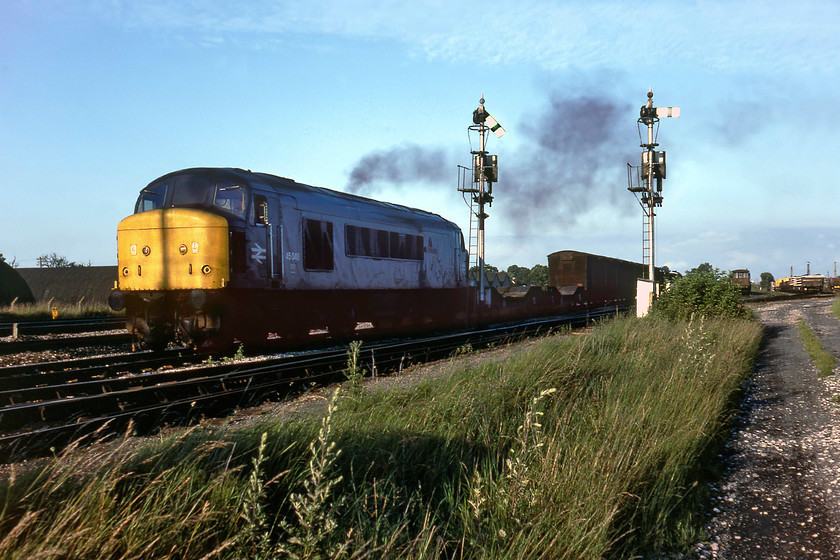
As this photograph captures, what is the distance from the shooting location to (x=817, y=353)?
13.8 meters

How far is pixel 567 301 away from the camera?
89.3 ft

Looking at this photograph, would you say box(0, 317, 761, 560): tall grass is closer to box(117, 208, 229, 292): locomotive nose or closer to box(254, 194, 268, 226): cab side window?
box(117, 208, 229, 292): locomotive nose


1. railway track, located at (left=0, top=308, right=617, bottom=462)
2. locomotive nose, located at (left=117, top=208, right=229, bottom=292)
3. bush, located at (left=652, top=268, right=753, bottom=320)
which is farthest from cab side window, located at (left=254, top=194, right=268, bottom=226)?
bush, located at (left=652, top=268, right=753, bottom=320)

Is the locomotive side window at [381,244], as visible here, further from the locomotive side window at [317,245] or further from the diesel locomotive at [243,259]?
the locomotive side window at [317,245]

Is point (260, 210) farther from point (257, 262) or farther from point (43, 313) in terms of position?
point (43, 313)

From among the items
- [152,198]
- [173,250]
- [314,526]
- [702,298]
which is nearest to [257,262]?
[173,250]

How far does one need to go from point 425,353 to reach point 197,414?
18.7ft

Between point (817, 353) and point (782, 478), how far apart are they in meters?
9.89

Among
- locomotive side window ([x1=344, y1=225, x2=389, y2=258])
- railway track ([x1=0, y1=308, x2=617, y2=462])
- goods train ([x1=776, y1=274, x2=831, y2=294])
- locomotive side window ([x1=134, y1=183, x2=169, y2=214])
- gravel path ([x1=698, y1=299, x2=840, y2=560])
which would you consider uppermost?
locomotive side window ([x1=134, y1=183, x2=169, y2=214])

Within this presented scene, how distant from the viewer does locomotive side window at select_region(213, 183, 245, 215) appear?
11742 mm

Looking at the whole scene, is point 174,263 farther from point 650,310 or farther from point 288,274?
point 650,310

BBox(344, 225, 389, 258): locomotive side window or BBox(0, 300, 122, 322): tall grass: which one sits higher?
BBox(344, 225, 389, 258): locomotive side window

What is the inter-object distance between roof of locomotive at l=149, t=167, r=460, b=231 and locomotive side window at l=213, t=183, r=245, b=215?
22cm

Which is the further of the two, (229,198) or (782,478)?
(229,198)
